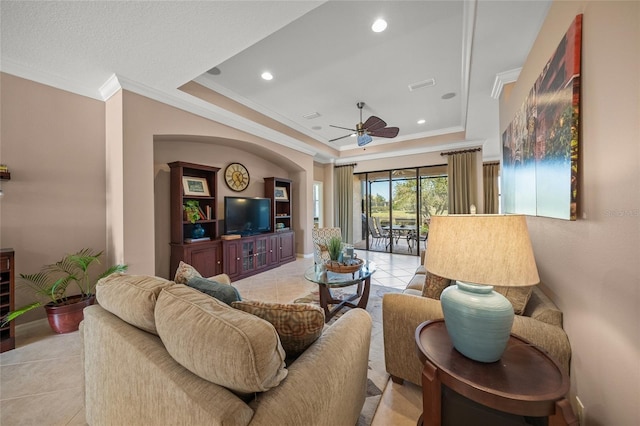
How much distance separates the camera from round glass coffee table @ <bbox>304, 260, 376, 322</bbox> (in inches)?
99.1

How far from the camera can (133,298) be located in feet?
3.44

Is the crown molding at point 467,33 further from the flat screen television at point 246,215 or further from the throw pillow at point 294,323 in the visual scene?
the flat screen television at point 246,215

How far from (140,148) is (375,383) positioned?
134 inches

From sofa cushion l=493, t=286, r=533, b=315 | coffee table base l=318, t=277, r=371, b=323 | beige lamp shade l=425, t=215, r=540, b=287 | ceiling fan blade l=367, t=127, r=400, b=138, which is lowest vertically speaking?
coffee table base l=318, t=277, r=371, b=323

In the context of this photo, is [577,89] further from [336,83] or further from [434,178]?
[434,178]

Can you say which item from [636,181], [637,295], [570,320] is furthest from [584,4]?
[570,320]

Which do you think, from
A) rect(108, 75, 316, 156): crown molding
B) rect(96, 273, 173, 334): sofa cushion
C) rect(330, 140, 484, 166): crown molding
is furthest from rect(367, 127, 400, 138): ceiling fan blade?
rect(96, 273, 173, 334): sofa cushion

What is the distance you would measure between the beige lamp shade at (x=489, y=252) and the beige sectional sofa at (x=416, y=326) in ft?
1.83

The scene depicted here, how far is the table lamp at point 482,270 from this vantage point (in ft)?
3.18

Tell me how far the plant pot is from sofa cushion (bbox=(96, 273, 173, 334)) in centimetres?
181

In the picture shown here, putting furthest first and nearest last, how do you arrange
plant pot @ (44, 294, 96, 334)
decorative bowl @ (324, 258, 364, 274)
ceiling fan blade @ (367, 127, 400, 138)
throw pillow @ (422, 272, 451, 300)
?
ceiling fan blade @ (367, 127, 400, 138) → decorative bowl @ (324, 258, 364, 274) → plant pot @ (44, 294, 96, 334) → throw pillow @ (422, 272, 451, 300)

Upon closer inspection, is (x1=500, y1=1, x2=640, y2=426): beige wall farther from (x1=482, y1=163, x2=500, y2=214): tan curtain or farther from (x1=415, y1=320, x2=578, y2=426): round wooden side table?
(x1=482, y1=163, x2=500, y2=214): tan curtain

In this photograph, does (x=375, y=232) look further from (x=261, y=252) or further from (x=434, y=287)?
(x=434, y=287)

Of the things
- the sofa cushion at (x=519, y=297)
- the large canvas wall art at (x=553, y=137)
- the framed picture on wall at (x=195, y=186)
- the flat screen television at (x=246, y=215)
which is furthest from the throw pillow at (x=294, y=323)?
the flat screen television at (x=246, y=215)
